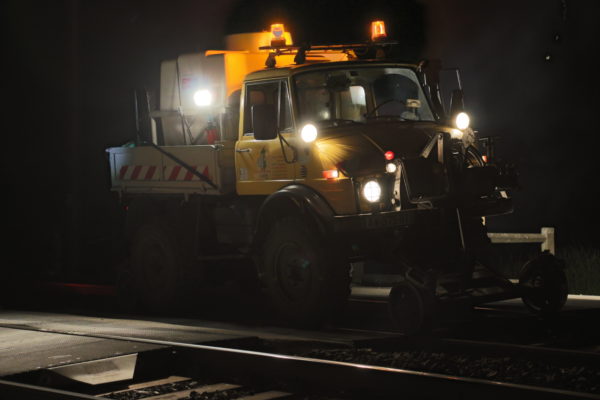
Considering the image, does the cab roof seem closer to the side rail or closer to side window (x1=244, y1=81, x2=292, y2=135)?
side window (x1=244, y1=81, x2=292, y2=135)

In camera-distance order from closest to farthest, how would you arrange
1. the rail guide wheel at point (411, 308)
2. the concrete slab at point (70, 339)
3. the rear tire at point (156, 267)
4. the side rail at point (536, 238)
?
the concrete slab at point (70, 339) → the rail guide wheel at point (411, 308) → the rear tire at point (156, 267) → the side rail at point (536, 238)

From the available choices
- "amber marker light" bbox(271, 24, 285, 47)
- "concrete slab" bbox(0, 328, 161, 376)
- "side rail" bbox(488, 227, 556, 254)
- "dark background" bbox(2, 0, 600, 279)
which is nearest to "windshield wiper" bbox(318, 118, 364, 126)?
"amber marker light" bbox(271, 24, 285, 47)

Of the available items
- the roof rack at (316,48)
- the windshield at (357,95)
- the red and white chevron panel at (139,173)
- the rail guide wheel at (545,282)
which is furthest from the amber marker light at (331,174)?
the red and white chevron panel at (139,173)

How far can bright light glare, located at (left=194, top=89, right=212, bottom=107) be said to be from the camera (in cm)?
1480

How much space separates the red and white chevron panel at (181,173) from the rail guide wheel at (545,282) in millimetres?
4195

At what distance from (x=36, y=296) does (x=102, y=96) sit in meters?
10.1

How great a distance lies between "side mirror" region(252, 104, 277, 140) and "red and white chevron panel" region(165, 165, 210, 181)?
4.89 ft

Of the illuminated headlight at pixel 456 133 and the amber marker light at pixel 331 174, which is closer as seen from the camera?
the amber marker light at pixel 331 174

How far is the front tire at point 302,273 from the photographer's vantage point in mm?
12500

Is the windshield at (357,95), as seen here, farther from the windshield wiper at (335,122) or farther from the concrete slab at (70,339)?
the concrete slab at (70,339)

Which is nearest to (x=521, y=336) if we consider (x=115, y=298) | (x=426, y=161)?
(x=426, y=161)

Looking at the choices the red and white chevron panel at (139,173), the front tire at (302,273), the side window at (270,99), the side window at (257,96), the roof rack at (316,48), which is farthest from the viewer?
the red and white chevron panel at (139,173)

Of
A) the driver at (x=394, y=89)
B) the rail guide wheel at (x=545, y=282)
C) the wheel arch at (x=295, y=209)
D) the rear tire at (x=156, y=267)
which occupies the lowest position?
the rail guide wheel at (x=545, y=282)

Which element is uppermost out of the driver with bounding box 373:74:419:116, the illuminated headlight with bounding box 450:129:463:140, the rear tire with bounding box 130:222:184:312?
the driver with bounding box 373:74:419:116
